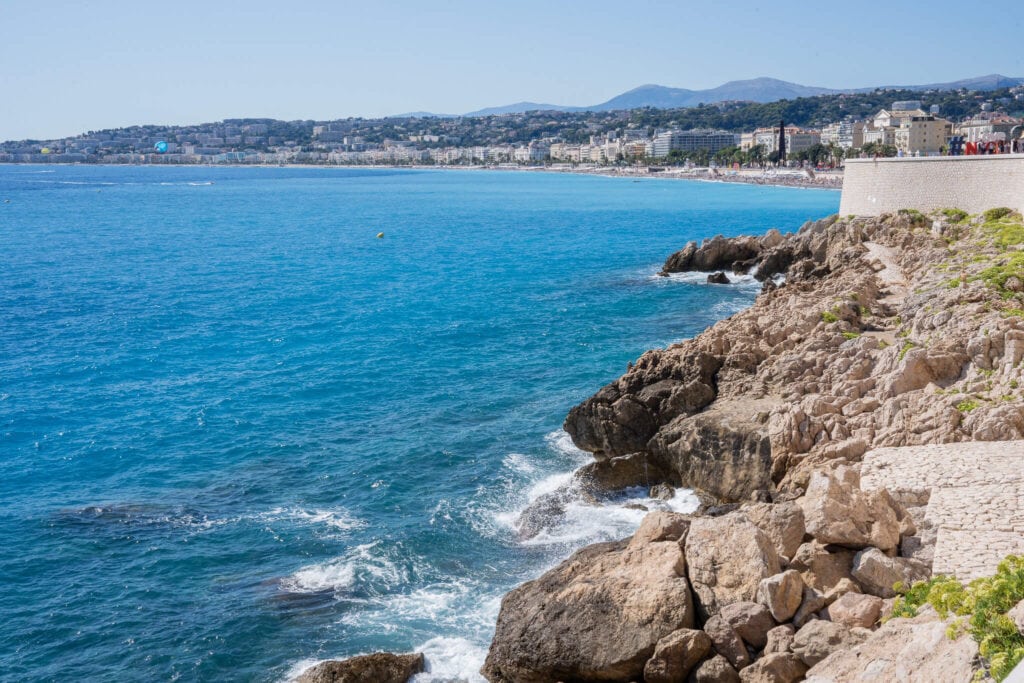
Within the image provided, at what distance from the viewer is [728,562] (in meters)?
12.2

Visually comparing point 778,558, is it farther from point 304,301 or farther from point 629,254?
point 629,254

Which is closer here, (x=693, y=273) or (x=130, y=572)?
(x=130, y=572)

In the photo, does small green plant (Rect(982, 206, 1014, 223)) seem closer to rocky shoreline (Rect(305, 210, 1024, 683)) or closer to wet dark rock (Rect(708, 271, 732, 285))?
rocky shoreline (Rect(305, 210, 1024, 683))

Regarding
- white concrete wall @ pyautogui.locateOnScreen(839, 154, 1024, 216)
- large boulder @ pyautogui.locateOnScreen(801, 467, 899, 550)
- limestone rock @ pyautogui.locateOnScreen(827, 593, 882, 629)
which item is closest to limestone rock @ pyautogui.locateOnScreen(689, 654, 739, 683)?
limestone rock @ pyautogui.locateOnScreen(827, 593, 882, 629)

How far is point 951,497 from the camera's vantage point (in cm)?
1375

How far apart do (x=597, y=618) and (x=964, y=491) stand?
595cm

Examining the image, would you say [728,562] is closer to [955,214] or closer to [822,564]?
[822,564]

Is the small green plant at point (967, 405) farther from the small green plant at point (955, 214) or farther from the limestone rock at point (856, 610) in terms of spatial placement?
the small green plant at point (955, 214)

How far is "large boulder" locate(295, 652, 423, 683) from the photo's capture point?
1327 cm

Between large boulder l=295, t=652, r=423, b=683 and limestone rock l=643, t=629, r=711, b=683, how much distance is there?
3.94 meters

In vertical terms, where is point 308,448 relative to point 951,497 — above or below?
below

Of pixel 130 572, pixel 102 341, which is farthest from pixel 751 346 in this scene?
pixel 102 341

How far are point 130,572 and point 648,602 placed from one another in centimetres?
1006

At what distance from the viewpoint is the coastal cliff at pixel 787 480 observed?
11.3 metres
